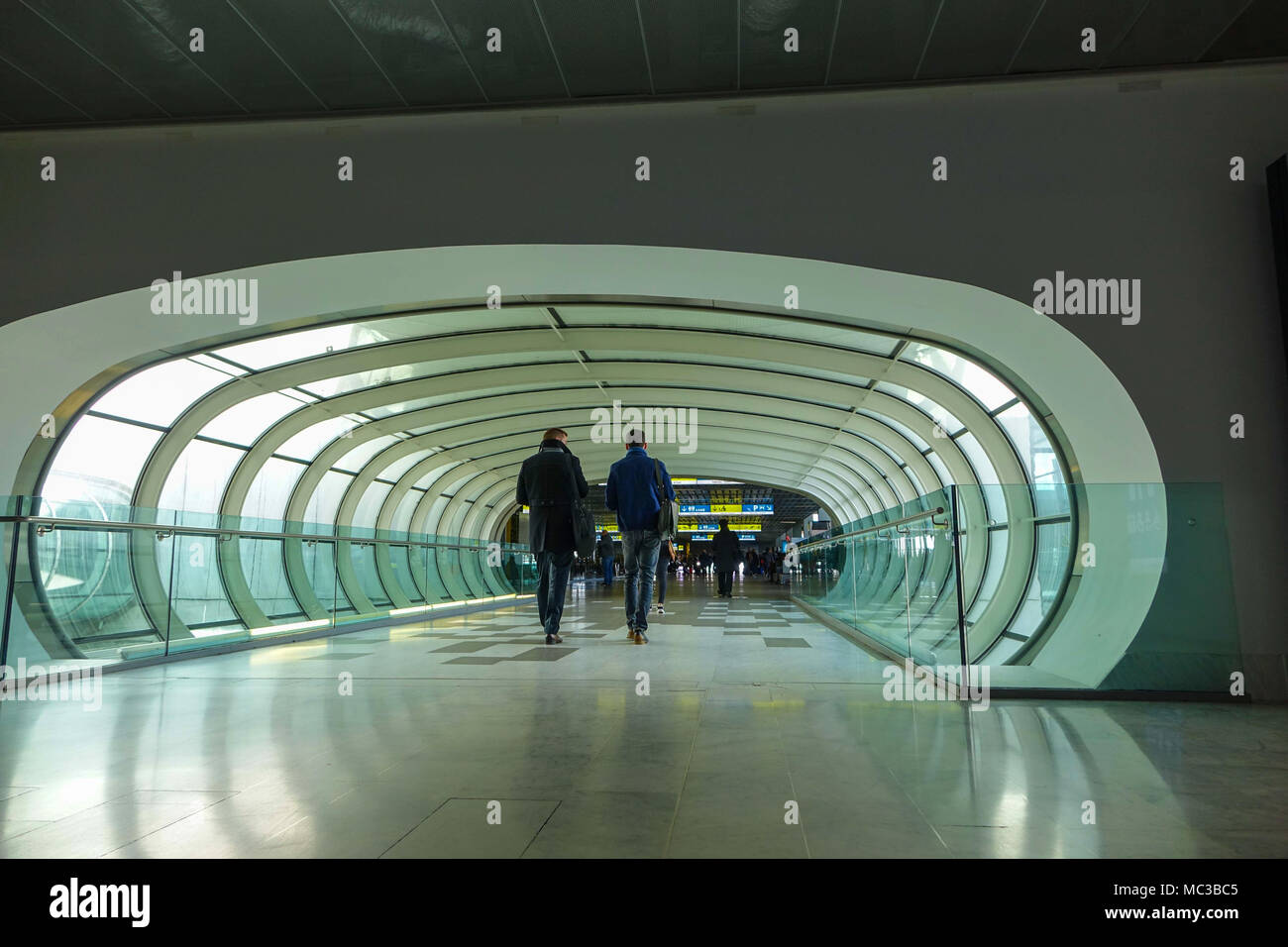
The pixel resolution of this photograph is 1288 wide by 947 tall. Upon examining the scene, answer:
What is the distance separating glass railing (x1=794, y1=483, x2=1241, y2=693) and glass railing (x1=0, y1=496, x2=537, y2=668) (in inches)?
258

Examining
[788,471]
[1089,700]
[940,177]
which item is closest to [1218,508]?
[1089,700]

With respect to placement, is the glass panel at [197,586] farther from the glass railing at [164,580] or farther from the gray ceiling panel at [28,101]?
the gray ceiling panel at [28,101]

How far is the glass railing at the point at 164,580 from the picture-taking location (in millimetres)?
5844

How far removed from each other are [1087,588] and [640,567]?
418cm

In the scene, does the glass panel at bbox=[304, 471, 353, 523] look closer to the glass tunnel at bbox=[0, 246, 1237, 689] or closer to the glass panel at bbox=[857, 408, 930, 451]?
the glass tunnel at bbox=[0, 246, 1237, 689]

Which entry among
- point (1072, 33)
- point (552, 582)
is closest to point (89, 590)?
point (552, 582)

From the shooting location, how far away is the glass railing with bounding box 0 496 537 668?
5844mm

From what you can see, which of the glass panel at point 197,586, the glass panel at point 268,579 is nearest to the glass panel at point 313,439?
the glass panel at point 268,579

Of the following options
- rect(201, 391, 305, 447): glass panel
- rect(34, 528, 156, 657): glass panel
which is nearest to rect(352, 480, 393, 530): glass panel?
rect(201, 391, 305, 447): glass panel

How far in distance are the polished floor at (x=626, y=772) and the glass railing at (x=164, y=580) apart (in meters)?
1.11

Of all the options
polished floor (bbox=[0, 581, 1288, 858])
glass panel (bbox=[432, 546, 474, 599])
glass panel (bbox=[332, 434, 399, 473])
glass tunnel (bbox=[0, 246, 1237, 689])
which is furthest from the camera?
glass panel (bbox=[332, 434, 399, 473])

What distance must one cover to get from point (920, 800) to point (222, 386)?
11.4 m

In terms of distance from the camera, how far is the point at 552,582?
808 centimetres
